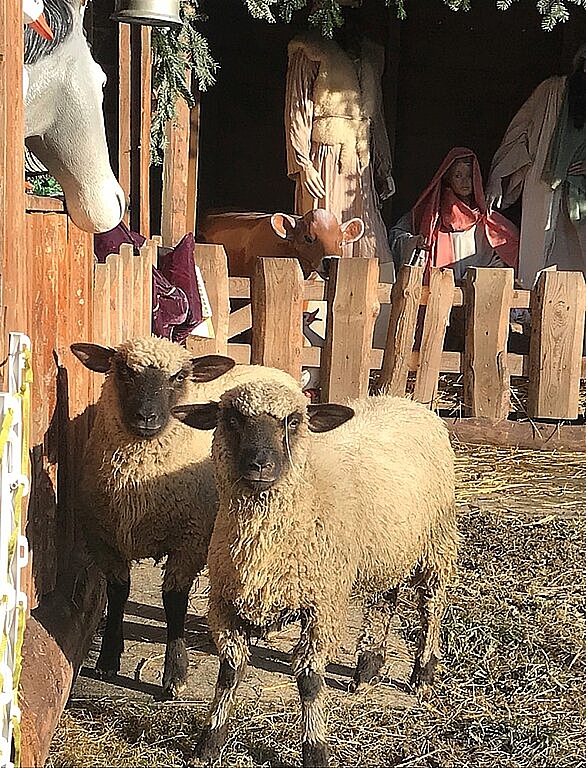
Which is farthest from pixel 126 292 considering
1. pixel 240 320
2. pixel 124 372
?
pixel 240 320

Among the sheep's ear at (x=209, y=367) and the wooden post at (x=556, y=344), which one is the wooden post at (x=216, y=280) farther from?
the sheep's ear at (x=209, y=367)

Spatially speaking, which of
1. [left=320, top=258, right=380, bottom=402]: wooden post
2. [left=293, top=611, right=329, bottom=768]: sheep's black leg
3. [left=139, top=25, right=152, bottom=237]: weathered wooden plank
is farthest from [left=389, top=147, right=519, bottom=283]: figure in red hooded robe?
[left=293, top=611, right=329, bottom=768]: sheep's black leg

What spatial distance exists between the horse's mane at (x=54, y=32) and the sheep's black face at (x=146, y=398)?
123 centimetres

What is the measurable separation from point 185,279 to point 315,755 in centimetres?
394

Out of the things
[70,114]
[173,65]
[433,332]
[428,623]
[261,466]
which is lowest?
[428,623]

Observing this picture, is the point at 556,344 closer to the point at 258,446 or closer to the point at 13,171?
the point at 258,446

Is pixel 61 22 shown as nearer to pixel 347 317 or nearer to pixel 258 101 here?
pixel 347 317

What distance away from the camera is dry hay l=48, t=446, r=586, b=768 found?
12.0ft

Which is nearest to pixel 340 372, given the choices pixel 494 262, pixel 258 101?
pixel 494 262

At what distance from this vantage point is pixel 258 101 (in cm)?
1158

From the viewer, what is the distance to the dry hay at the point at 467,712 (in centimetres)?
366

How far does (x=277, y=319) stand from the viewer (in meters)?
7.50

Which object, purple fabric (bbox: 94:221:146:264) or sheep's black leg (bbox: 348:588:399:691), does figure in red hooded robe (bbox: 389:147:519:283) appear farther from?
sheep's black leg (bbox: 348:588:399:691)

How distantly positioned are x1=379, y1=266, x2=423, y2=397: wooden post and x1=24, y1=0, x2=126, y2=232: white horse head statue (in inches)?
154
